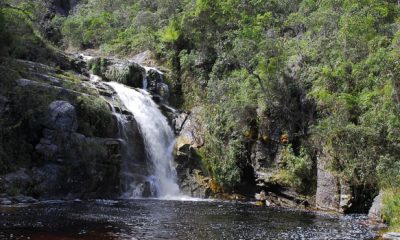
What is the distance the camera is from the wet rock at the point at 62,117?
2281 cm

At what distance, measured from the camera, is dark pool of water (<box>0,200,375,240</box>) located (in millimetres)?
13984

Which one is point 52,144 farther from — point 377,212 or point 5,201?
point 377,212

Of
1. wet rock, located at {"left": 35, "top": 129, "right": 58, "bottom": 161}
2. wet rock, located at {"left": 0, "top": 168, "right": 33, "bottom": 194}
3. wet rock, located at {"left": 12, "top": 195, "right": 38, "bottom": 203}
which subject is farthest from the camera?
wet rock, located at {"left": 35, "top": 129, "right": 58, "bottom": 161}

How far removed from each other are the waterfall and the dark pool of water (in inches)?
196

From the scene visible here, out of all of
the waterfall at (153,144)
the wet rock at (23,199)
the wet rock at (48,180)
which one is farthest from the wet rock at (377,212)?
the wet rock at (23,199)

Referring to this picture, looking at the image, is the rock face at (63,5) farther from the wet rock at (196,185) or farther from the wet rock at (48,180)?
the wet rock at (48,180)

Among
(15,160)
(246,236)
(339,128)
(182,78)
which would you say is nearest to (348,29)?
(339,128)

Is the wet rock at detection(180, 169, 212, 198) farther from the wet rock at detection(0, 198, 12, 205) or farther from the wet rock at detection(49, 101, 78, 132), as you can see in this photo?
the wet rock at detection(0, 198, 12, 205)

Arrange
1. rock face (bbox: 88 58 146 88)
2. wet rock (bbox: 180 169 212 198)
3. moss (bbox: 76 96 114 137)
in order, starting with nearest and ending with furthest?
moss (bbox: 76 96 114 137)
wet rock (bbox: 180 169 212 198)
rock face (bbox: 88 58 146 88)

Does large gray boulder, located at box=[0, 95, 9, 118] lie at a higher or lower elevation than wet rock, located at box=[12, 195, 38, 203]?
higher

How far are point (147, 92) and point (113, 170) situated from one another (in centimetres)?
1059

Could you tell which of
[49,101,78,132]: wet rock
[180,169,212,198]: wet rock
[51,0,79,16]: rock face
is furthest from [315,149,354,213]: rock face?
[51,0,79,16]: rock face

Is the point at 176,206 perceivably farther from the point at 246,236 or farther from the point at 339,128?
the point at 339,128

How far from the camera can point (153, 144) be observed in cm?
2942
